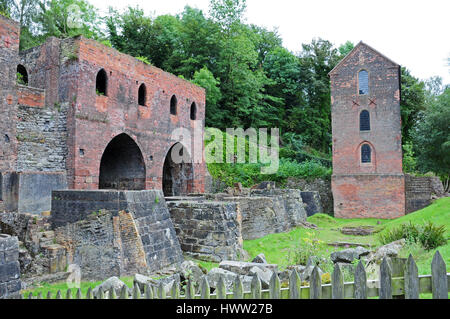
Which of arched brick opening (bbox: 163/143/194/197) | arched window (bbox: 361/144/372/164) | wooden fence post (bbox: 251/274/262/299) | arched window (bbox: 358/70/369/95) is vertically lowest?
wooden fence post (bbox: 251/274/262/299)

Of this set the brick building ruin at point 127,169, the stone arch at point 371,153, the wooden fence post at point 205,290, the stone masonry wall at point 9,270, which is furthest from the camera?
the stone arch at point 371,153

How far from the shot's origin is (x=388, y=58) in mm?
23859

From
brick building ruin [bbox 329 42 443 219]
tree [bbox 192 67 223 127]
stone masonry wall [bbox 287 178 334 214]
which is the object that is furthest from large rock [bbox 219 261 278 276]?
tree [bbox 192 67 223 127]

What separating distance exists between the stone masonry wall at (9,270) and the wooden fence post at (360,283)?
5.29 metres

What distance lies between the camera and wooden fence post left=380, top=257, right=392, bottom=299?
3.18 metres

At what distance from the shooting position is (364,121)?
24609 millimetres

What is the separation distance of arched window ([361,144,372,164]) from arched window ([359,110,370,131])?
49.0 inches

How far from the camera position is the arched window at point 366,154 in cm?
2417

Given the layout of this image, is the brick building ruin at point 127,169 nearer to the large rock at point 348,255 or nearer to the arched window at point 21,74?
the arched window at point 21,74

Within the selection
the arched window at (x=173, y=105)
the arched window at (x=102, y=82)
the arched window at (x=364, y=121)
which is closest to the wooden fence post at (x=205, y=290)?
the arched window at (x=102, y=82)

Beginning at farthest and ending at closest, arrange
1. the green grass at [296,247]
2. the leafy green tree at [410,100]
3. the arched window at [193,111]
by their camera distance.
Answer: the leafy green tree at [410,100], the arched window at [193,111], the green grass at [296,247]

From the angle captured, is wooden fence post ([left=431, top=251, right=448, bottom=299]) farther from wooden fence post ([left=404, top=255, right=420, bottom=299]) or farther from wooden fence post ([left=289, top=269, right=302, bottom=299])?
wooden fence post ([left=289, top=269, right=302, bottom=299])
